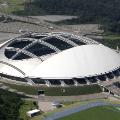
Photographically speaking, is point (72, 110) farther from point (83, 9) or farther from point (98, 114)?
point (83, 9)

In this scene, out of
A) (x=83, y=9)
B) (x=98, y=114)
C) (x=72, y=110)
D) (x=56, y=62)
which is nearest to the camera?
(x=98, y=114)

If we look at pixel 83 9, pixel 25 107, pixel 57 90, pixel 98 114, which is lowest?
pixel 98 114

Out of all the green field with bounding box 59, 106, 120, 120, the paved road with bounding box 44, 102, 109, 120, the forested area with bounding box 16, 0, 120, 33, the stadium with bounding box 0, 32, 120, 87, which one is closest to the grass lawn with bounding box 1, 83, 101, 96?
the stadium with bounding box 0, 32, 120, 87

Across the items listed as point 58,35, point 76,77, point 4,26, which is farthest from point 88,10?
point 76,77

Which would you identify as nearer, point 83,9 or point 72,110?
point 72,110

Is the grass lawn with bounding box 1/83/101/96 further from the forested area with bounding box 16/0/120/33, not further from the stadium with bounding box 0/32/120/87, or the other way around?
the forested area with bounding box 16/0/120/33

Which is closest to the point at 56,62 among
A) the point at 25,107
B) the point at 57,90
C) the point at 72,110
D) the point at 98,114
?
the point at 57,90

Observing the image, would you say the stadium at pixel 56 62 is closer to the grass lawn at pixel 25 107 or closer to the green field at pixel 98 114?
the grass lawn at pixel 25 107

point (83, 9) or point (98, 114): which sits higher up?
point (83, 9)
